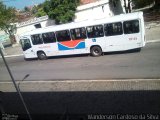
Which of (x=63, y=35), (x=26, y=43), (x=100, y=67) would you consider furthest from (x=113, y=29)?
(x=26, y=43)

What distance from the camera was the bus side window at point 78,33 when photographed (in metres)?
20.0

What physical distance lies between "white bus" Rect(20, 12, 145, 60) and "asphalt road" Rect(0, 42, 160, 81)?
746 mm

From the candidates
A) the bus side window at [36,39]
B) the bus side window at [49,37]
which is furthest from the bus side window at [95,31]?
the bus side window at [36,39]

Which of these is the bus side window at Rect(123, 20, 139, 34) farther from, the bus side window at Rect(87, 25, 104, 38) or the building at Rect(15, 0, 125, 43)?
the building at Rect(15, 0, 125, 43)

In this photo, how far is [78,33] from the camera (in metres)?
20.2

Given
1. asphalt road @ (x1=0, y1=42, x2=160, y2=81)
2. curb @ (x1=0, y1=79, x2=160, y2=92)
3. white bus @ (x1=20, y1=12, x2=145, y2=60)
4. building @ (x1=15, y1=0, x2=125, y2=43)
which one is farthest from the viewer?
building @ (x1=15, y1=0, x2=125, y2=43)

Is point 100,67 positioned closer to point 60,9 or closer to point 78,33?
point 78,33

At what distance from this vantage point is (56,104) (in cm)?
1126

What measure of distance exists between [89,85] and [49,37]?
1015cm

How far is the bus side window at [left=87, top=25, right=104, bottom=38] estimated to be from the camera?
1930cm

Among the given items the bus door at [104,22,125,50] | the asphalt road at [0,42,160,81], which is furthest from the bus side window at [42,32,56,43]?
the bus door at [104,22,125,50]

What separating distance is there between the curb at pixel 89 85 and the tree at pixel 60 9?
2294 cm

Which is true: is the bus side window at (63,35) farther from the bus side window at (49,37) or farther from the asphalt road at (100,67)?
the asphalt road at (100,67)

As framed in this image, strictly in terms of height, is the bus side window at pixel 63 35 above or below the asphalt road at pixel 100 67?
above
